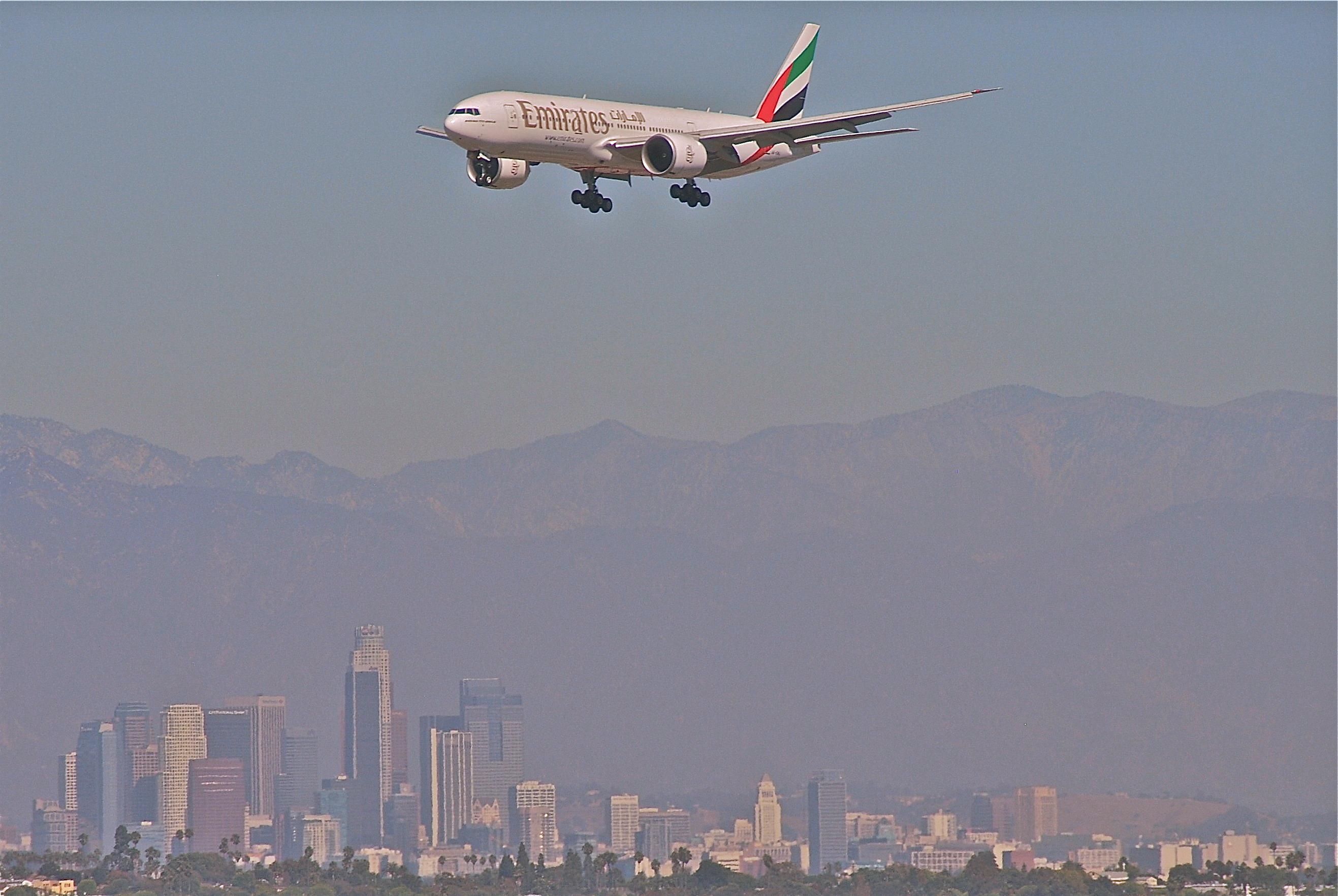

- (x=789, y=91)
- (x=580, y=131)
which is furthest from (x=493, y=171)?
(x=789, y=91)

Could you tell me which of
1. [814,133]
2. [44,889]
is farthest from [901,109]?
[44,889]

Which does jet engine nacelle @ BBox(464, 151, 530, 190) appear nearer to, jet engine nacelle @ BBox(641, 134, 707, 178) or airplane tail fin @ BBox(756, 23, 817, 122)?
jet engine nacelle @ BBox(641, 134, 707, 178)

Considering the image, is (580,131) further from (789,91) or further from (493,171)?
(789,91)

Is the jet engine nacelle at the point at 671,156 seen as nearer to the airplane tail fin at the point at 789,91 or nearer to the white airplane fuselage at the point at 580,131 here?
the white airplane fuselage at the point at 580,131

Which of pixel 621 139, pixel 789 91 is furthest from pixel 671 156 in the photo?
pixel 789 91

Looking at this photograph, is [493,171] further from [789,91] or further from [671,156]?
[789,91]

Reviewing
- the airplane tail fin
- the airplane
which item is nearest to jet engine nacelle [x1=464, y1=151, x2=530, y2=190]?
the airplane

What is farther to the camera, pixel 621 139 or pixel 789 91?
pixel 789 91
